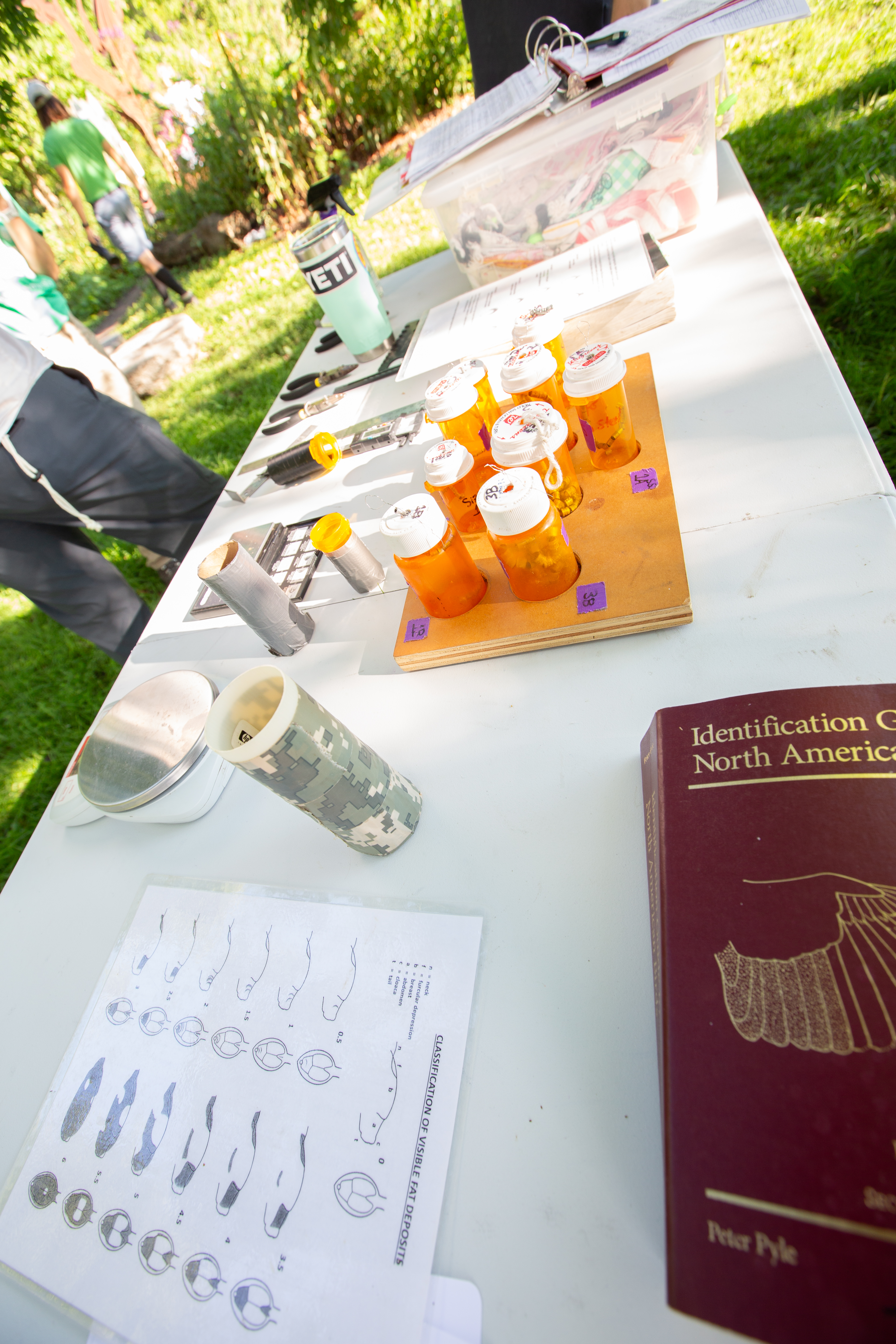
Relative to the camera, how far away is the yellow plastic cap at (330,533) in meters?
0.78

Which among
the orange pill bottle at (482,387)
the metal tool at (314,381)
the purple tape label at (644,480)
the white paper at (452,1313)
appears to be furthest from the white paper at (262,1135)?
the metal tool at (314,381)

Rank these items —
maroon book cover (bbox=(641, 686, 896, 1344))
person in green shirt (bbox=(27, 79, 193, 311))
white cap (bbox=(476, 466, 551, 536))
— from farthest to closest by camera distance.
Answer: person in green shirt (bbox=(27, 79, 193, 311)), white cap (bbox=(476, 466, 551, 536)), maroon book cover (bbox=(641, 686, 896, 1344))

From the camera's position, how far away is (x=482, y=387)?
835mm

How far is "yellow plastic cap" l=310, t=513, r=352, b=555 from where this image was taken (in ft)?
2.57

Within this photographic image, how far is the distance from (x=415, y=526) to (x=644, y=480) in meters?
0.32

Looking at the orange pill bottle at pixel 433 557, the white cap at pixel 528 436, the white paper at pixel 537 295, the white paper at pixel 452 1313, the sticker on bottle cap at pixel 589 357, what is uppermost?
the white paper at pixel 537 295

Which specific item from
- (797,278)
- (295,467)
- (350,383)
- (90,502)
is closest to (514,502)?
(295,467)

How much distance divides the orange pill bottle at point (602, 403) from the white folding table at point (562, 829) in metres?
0.08

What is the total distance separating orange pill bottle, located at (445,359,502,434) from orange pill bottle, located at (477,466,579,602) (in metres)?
0.21

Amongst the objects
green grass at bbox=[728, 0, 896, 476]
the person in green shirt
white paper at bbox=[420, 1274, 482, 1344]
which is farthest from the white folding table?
the person in green shirt

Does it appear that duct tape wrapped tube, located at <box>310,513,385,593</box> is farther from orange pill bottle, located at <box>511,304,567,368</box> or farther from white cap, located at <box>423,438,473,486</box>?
orange pill bottle, located at <box>511,304,567,368</box>

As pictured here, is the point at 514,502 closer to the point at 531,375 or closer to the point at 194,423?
the point at 531,375

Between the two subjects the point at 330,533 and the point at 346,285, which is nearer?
the point at 330,533

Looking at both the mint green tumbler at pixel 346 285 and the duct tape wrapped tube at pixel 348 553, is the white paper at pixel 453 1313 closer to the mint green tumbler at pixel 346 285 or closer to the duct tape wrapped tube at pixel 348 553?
the duct tape wrapped tube at pixel 348 553
